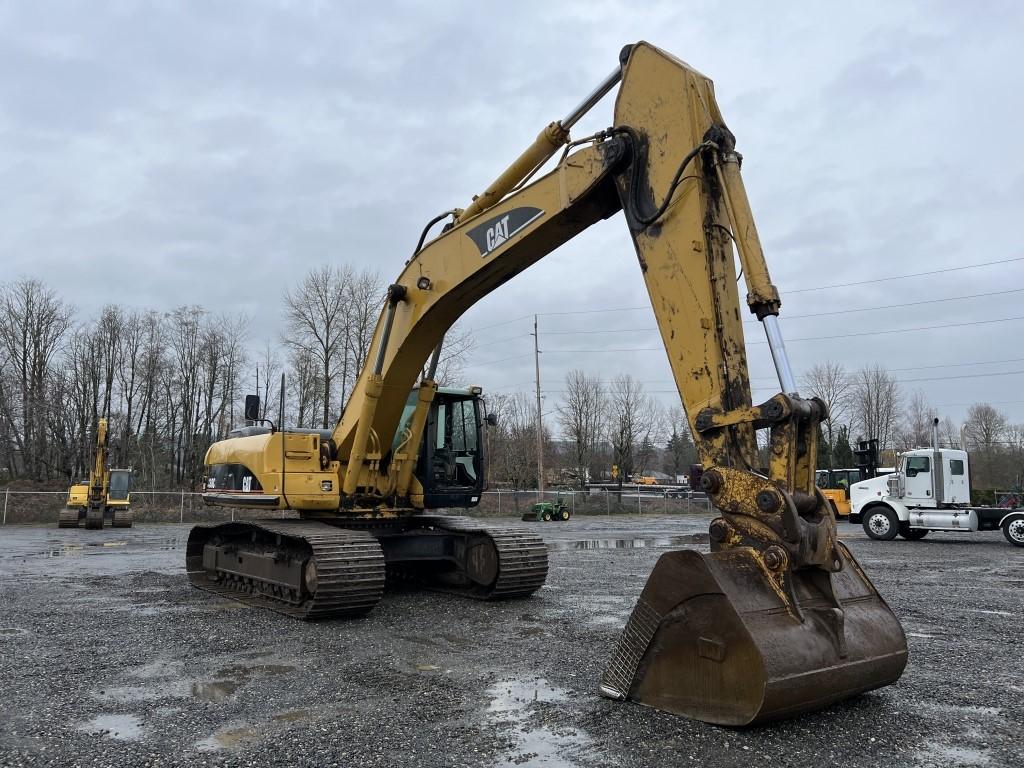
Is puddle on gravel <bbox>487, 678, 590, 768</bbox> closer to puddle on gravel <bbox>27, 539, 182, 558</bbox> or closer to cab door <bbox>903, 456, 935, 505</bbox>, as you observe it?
puddle on gravel <bbox>27, 539, 182, 558</bbox>

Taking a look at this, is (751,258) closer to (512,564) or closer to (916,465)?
(512,564)

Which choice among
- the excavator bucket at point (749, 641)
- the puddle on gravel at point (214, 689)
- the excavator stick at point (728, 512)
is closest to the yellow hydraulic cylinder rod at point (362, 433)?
the puddle on gravel at point (214, 689)

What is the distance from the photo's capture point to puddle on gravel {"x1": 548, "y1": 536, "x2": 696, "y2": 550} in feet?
56.5

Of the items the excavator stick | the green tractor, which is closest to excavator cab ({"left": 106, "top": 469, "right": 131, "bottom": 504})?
the green tractor

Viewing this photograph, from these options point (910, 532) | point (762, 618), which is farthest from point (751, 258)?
point (910, 532)

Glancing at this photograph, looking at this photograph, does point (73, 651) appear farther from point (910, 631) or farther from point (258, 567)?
point (910, 631)

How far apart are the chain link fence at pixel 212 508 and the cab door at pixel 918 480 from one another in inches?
593

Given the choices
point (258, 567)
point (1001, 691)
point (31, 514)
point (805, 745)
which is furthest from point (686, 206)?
point (31, 514)

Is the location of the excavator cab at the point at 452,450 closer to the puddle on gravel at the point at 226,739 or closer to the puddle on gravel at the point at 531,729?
the puddle on gravel at the point at 531,729

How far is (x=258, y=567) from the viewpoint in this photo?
8.85 metres

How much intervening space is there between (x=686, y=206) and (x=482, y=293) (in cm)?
292

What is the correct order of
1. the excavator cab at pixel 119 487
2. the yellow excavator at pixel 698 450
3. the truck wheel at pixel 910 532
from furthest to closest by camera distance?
the excavator cab at pixel 119 487 → the truck wheel at pixel 910 532 → the yellow excavator at pixel 698 450

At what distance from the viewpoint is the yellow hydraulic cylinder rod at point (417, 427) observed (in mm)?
8930

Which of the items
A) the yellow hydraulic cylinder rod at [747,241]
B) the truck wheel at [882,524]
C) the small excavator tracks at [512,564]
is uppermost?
the yellow hydraulic cylinder rod at [747,241]
